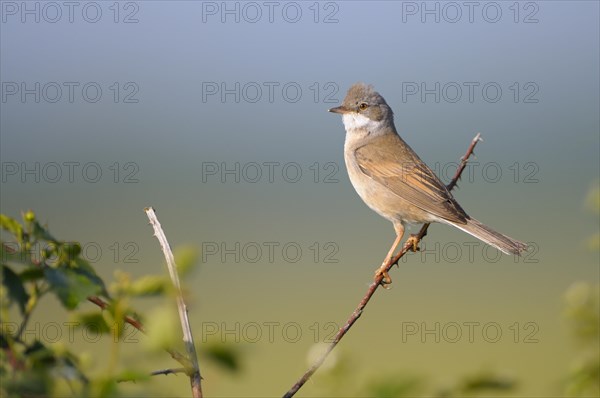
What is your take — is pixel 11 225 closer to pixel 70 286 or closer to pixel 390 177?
pixel 70 286

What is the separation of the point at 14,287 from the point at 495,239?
4.50 metres

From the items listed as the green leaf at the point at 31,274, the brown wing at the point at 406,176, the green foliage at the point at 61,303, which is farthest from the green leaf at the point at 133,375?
the brown wing at the point at 406,176

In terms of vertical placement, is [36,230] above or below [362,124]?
above

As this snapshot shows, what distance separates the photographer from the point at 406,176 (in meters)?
5.98

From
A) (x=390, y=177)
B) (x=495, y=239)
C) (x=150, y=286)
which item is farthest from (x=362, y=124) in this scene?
(x=150, y=286)

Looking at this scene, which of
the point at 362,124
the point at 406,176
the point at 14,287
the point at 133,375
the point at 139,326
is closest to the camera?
the point at 133,375

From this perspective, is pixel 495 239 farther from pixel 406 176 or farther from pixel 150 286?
pixel 150 286

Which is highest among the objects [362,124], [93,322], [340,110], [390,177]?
[93,322]

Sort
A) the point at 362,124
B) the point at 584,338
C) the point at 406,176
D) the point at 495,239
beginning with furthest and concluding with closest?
the point at 362,124 → the point at 406,176 → the point at 495,239 → the point at 584,338

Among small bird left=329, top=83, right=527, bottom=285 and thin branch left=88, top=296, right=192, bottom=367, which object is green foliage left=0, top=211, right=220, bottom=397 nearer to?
thin branch left=88, top=296, right=192, bottom=367

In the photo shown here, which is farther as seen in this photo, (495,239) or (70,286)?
(495,239)

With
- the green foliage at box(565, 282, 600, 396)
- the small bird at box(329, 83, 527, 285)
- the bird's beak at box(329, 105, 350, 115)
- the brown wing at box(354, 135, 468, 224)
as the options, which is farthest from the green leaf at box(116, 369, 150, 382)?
the bird's beak at box(329, 105, 350, 115)

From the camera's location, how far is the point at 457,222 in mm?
5379

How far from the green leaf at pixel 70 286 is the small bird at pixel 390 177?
13.7 feet
